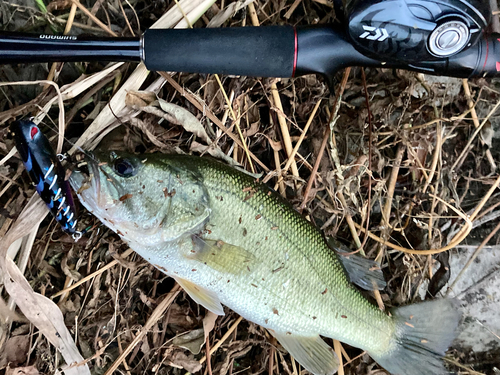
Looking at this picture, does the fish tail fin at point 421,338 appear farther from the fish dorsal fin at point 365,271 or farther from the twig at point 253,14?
the twig at point 253,14

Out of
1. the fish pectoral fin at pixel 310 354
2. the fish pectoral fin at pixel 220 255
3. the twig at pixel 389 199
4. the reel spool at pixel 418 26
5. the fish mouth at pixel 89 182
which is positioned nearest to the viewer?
the reel spool at pixel 418 26

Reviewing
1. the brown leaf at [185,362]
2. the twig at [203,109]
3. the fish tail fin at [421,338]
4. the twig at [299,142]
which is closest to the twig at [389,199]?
the fish tail fin at [421,338]

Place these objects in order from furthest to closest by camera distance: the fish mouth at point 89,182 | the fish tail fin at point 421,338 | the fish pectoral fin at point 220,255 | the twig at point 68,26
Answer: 1. the fish tail fin at point 421,338
2. the twig at point 68,26
3. the fish pectoral fin at point 220,255
4. the fish mouth at point 89,182

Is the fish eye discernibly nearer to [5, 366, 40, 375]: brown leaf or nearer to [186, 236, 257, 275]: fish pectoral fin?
[186, 236, 257, 275]: fish pectoral fin

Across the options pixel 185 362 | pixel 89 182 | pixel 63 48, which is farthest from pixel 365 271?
pixel 63 48

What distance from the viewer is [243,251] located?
5.39 feet

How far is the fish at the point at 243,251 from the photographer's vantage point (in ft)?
4.97

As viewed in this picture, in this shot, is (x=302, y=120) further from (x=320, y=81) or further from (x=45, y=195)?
(x=45, y=195)

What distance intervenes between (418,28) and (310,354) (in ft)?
5.32

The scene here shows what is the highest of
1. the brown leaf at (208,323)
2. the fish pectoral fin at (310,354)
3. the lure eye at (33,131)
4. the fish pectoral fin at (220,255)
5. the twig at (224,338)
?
the lure eye at (33,131)

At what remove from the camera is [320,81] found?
6.54 feet

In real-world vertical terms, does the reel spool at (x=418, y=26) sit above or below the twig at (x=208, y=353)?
above

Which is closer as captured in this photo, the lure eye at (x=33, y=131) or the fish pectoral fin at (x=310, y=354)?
the lure eye at (x=33, y=131)

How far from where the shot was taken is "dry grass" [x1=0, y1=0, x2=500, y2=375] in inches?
69.5
